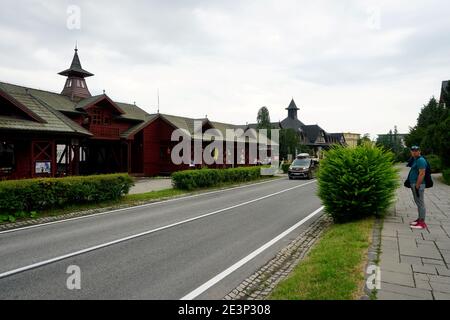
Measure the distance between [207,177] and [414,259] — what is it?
14.9m

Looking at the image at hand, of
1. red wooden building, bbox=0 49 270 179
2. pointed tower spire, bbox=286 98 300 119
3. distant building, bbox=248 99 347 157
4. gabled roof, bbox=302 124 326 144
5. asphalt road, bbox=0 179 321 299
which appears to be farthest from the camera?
pointed tower spire, bbox=286 98 300 119

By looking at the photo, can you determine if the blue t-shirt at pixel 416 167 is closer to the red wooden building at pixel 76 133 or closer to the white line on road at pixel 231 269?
the white line on road at pixel 231 269

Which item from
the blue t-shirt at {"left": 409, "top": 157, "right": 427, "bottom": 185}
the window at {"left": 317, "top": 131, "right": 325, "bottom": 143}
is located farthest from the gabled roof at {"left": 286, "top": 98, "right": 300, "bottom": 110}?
the blue t-shirt at {"left": 409, "top": 157, "right": 427, "bottom": 185}

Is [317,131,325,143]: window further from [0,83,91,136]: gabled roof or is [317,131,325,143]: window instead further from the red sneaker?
the red sneaker

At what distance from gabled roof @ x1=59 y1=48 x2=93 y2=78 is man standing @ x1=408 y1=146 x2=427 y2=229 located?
3232cm

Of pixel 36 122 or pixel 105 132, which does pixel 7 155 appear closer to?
pixel 36 122

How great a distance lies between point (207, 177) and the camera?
19.4 metres

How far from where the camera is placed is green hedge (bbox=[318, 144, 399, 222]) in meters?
8.45

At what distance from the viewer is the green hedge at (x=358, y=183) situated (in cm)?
845

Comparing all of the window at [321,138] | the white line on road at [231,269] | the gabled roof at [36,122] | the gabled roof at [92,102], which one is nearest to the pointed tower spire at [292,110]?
the window at [321,138]

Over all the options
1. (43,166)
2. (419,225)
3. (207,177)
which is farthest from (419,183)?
(43,166)

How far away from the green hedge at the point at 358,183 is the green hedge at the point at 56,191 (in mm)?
8606

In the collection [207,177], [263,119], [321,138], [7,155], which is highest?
[263,119]
